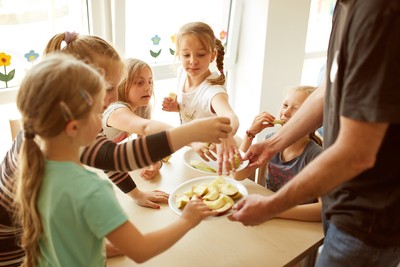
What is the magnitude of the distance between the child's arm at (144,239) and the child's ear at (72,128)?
0.22m

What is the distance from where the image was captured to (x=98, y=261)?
32.7 inches

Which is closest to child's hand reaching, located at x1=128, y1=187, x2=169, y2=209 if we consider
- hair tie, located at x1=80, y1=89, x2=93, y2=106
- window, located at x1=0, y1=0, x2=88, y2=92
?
hair tie, located at x1=80, y1=89, x2=93, y2=106

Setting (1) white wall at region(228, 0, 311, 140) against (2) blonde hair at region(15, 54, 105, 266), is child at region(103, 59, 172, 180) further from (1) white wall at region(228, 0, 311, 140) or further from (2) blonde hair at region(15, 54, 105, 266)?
(1) white wall at region(228, 0, 311, 140)

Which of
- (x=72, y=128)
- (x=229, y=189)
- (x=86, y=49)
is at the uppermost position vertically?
(x=86, y=49)

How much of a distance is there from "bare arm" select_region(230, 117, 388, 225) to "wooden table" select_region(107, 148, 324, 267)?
16cm

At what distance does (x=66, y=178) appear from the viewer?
73 centimetres

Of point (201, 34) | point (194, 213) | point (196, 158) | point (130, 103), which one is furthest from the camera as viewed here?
point (201, 34)

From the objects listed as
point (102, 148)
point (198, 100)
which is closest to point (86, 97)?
point (102, 148)

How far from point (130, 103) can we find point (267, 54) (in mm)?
1340

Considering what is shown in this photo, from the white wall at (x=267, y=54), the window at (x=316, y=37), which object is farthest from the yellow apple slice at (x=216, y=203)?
the window at (x=316, y=37)

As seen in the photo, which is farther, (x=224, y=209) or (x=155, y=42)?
(x=155, y=42)

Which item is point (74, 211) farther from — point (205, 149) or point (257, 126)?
point (257, 126)

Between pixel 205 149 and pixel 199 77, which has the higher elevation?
pixel 199 77

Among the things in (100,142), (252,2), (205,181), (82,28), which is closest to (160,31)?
(82,28)
